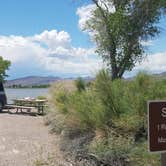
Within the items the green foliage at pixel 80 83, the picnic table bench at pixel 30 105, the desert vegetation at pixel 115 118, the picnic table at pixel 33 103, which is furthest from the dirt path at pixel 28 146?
the picnic table bench at pixel 30 105

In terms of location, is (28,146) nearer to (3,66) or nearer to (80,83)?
(80,83)

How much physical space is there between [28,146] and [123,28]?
1067cm

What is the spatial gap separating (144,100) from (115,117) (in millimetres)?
951

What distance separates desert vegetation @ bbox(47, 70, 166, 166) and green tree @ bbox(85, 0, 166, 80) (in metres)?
10.2

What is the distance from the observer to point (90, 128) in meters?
11.6

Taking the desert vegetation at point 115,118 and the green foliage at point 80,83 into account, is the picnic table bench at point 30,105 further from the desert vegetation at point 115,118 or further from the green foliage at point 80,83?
the desert vegetation at point 115,118

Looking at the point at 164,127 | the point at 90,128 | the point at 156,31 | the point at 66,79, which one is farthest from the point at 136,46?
the point at 164,127

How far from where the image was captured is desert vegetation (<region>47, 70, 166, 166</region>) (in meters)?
9.42

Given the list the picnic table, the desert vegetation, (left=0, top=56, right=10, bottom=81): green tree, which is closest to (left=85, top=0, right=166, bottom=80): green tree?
the picnic table

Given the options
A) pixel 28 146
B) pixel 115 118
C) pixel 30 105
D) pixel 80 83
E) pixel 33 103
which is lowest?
pixel 28 146

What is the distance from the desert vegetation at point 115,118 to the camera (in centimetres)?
942

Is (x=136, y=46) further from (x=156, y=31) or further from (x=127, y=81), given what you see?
(x=127, y=81)

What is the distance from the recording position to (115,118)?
10.8m

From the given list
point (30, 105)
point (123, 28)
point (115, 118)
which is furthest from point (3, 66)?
point (115, 118)
